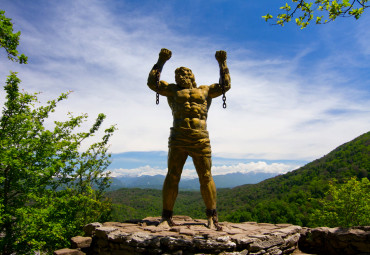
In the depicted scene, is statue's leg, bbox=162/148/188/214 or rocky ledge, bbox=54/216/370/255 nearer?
rocky ledge, bbox=54/216/370/255

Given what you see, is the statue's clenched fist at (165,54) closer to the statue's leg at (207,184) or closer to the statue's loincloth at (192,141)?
the statue's loincloth at (192,141)

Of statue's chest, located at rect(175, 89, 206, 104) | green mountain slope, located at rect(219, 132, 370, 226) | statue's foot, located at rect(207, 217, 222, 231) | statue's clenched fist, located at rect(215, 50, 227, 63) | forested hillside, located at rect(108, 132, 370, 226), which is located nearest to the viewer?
statue's foot, located at rect(207, 217, 222, 231)

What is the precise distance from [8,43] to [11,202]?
422 centimetres

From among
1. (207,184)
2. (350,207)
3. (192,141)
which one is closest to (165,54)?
(192,141)

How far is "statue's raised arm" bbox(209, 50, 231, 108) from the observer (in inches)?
229

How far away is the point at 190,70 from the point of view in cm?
595

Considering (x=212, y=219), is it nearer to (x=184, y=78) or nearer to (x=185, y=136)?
(x=185, y=136)

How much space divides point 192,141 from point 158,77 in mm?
1681

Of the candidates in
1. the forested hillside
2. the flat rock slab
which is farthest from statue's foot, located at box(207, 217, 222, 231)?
the forested hillside

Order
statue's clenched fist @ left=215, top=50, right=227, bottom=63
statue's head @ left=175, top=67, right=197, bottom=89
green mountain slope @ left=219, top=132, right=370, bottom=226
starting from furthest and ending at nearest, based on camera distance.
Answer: green mountain slope @ left=219, top=132, right=370, bottom=226
statue's clenched fist @ left=215, top=50, right=227, bottom=63
statue's head @ left=175, top=67, right=197, bottom=89

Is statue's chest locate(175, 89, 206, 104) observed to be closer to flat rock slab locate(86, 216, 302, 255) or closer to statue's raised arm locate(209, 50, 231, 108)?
statue's raised arm locate(209, 50, 231, 108)

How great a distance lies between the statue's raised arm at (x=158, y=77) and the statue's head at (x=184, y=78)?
0.30m

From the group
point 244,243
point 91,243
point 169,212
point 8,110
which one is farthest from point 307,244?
point 8,110

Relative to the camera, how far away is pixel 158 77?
18.5ft
